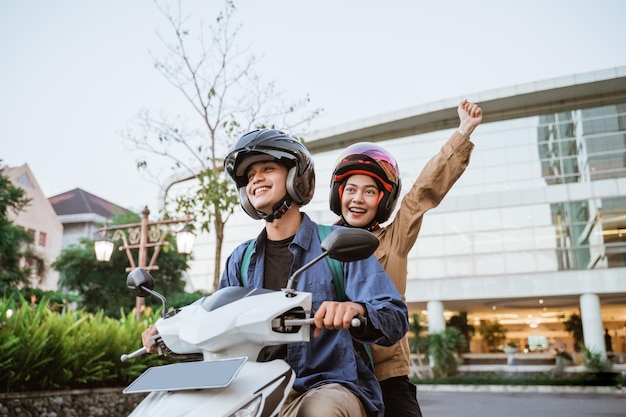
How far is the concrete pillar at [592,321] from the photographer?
28062 mm

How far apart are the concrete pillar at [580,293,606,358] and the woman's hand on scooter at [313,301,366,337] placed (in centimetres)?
2968

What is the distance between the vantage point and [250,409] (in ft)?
4.88

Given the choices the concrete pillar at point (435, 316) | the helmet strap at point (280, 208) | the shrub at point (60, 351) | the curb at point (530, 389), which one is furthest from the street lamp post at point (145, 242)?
the concrete pillar at point (435, 316)

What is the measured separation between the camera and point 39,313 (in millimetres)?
7184

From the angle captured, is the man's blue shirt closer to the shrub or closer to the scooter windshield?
the scooter windshield

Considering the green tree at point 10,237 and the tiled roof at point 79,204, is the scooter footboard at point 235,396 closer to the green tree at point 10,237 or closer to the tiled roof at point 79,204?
the green tree at point 10,237

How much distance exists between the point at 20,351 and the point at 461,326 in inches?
1233

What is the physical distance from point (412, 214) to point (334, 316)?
1.55 m

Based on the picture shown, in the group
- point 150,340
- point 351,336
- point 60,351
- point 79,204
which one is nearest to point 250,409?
point 351,336

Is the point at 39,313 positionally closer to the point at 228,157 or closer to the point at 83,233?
the point at 228,157

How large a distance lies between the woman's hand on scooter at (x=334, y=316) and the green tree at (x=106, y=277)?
28125 mm

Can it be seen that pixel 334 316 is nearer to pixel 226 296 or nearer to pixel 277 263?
pixel 226 296

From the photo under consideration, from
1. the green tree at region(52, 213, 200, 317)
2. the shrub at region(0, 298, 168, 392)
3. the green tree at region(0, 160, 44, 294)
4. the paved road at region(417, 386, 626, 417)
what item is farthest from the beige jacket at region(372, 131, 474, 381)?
the green tree at region(52, 213, 200, 317)

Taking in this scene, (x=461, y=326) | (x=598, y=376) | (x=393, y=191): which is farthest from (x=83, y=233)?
(x=393, y=191)
